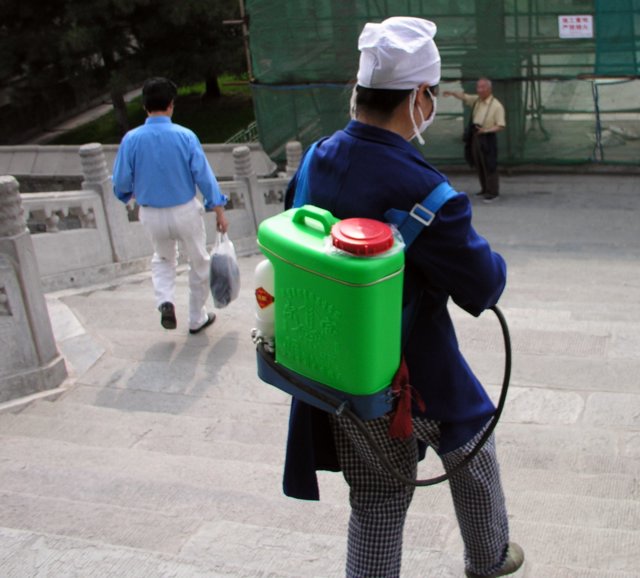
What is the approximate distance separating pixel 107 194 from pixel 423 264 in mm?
6501

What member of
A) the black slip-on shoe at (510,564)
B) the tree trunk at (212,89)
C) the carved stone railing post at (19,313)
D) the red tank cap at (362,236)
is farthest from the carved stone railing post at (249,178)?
the tree trunk at (212,89)

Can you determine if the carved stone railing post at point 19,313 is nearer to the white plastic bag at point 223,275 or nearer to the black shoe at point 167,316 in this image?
the black shoe at point 167,316

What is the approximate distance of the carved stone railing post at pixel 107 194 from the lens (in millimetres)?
8297

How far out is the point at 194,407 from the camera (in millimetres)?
5188

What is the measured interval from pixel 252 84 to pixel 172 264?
25.7 ft

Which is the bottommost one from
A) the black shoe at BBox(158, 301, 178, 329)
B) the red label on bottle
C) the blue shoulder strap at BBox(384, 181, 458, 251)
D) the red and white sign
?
the black shoe at BBox(158, 301, 178, 329)

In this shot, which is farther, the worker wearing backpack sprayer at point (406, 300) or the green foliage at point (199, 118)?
the green foliage at point (199, 118)

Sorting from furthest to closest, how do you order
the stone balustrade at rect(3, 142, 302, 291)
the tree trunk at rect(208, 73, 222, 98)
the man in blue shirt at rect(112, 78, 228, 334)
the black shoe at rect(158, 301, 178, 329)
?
the tree trunk at rect(208, 73, 222, 98) → the stone balustrade at rect(3, 142, 302, 291) → the black shoe at rect(158, 301, 178, 329) → the man in blue shirt at rect(112, 78, 228, 334)

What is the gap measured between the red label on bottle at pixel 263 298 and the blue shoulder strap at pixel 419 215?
0.42 m

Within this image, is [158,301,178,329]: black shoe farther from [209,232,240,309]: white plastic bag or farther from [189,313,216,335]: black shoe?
[209,232,240,309]: white plastic bag

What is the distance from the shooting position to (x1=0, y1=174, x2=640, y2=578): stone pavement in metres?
3.29

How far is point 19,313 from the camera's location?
17.3 ft

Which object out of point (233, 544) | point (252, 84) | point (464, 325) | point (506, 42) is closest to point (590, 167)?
point (506, 42)

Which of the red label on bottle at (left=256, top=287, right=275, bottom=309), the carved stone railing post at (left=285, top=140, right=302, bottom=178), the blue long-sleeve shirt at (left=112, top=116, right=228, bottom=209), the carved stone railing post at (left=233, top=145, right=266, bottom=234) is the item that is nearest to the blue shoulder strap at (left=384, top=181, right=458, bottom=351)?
the red label on bottle at (left=256, top=287, right=275, bottom=309)
